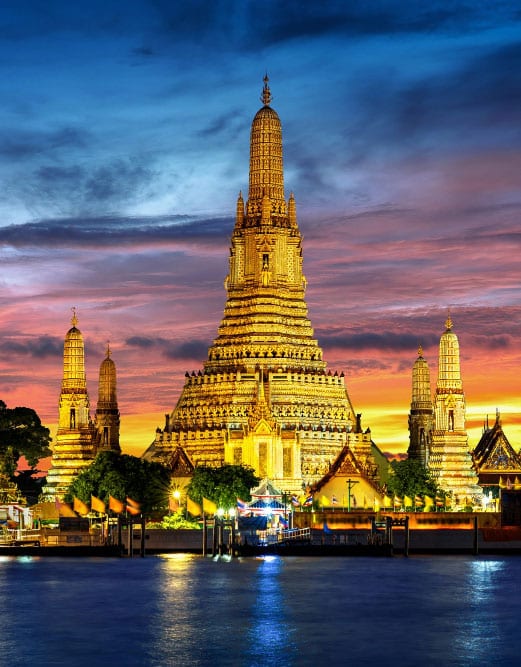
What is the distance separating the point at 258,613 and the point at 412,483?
154 feet

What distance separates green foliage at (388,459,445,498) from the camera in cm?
13275

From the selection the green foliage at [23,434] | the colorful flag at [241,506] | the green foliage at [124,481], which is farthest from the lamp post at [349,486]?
the green foliage at [23,434]

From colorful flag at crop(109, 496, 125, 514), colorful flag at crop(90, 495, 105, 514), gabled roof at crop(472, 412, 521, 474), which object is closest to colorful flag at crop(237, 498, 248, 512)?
colorful flag at crop(109, 496, 125, 514)

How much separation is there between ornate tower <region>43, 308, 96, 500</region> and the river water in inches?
800

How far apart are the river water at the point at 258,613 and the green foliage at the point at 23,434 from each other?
22718mm

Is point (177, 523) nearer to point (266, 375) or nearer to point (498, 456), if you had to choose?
point (266, 375)

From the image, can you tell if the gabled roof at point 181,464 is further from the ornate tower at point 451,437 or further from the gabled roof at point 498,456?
the gabled roof at point 498,456

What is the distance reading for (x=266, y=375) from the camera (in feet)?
443

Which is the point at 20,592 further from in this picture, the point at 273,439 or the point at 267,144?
the point at 267,144

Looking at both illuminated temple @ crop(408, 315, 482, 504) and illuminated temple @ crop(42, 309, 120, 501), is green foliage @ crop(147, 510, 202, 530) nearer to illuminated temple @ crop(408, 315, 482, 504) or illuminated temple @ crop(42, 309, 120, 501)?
illuminated temple @ crop(42, 309, 120, 501)

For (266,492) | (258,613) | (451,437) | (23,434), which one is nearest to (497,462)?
(451,437)

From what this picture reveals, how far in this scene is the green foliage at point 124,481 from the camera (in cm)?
12381

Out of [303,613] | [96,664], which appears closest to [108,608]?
[303,613]

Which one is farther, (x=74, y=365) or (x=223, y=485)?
(x=74, y=365)
